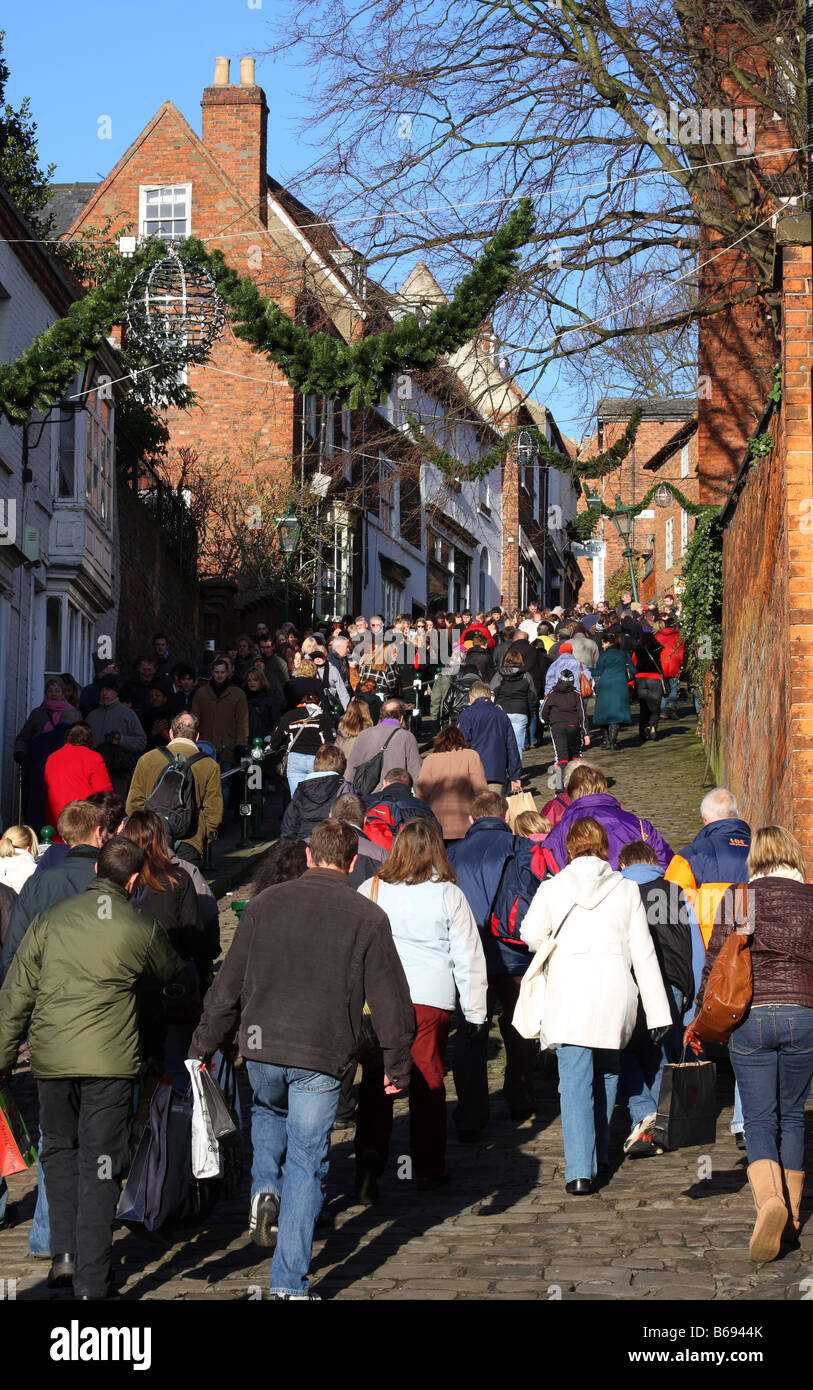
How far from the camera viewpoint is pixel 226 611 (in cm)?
3017

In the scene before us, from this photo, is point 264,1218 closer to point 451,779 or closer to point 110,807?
point 110,807

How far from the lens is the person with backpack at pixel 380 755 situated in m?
14.1

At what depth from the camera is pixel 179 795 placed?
12133mm

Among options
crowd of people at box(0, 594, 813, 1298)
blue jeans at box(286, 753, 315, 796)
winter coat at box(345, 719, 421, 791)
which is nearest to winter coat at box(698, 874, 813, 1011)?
crowd of people at box(0, 594, 813, 1298)

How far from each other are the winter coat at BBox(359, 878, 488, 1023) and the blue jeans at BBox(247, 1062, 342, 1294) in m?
1.60

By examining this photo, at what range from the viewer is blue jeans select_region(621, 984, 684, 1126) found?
861 cm

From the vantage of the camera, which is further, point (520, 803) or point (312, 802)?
point (520, 803)

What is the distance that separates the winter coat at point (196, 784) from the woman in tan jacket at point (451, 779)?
1.63 meters

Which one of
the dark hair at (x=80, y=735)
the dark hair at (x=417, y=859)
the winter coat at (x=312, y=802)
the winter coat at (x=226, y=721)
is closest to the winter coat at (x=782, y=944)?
the dark hair at (x=417, y=859)

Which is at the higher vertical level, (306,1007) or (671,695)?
(671,695)

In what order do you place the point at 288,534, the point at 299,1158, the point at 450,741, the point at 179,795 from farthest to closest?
the point at 288,534, the point at 450,741, the point at 179,795, the point at 299,1158

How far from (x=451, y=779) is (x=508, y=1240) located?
20.2 ft

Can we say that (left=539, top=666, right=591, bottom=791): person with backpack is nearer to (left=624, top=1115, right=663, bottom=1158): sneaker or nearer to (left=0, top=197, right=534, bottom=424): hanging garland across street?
(left=0, top=197, right=534, bottom=424): hanging garland across street

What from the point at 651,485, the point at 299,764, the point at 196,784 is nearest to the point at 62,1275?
the point at 196,784
